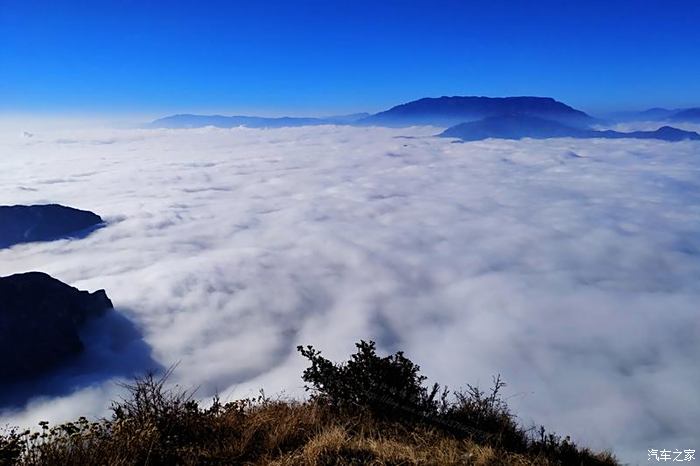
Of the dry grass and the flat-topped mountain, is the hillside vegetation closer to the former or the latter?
the dry grass

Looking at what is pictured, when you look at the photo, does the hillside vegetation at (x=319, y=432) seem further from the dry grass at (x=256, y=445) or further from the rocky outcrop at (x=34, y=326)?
the rocky outcrop at (x=34, y=326)

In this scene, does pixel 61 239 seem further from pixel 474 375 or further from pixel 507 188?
pixel 507 188

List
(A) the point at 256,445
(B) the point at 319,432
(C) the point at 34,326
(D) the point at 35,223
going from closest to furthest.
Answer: (A) the point at 256,445 < (B) the point at 319,432 < (C) the point at 34,326 < (D) the point at 35,223

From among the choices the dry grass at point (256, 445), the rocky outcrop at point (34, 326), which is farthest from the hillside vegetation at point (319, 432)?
the rocky outcrop at point (34, 326)

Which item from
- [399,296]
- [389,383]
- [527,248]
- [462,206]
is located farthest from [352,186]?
[389,383]

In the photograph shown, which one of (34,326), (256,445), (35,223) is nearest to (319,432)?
(256,445)

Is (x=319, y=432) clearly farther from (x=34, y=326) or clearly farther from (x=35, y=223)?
(x=35, y=223)

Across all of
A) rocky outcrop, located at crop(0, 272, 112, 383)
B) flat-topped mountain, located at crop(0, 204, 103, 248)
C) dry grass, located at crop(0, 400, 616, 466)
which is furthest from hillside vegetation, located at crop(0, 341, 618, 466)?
flat-topped mountain, located at crop(0, 204, 103, 248)
